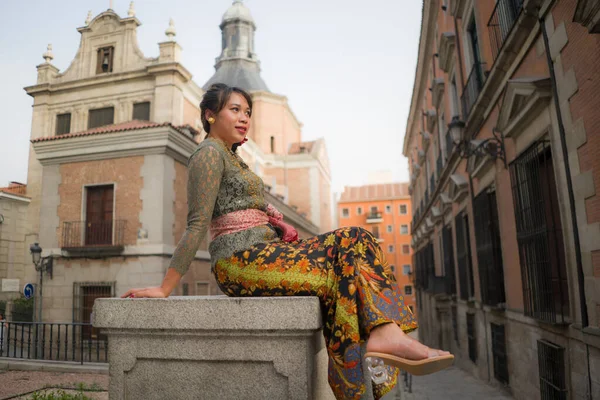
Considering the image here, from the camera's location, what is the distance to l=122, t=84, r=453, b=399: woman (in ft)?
7.09

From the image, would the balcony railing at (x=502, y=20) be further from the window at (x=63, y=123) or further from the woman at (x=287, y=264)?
the window at (x=63, y=123)

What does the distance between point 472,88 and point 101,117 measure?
14.8 metres

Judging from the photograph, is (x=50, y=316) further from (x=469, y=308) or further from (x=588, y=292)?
(x=588, y=292)

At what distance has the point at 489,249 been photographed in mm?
8508

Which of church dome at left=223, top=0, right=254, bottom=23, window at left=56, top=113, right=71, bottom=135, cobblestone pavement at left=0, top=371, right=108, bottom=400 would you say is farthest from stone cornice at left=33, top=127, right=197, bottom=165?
church dome at left=223, top=0, right=254, bottom=23

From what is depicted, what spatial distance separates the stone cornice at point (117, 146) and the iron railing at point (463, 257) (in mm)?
8498

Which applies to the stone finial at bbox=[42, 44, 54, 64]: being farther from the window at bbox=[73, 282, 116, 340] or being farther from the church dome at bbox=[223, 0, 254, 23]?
the church dome at bbox=[223, 0, 254, 23]

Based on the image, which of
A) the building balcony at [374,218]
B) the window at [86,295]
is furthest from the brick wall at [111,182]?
the building balcony at [374,218]

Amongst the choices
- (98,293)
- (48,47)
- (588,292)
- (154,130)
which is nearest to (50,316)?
(98,293)

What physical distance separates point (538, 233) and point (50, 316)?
46.5 feet

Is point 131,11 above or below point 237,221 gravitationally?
above

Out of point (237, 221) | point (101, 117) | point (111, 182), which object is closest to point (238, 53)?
point (101, 117)

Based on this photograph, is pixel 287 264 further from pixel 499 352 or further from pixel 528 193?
pixel 499 352

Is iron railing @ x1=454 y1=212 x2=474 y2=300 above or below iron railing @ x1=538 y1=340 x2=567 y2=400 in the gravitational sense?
above
